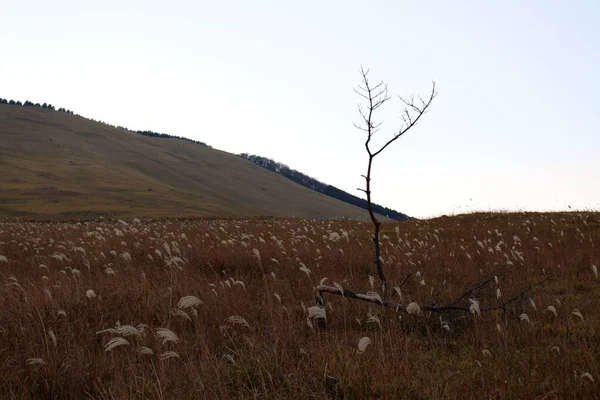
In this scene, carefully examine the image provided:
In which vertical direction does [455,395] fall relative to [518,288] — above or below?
below

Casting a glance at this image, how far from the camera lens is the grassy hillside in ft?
237

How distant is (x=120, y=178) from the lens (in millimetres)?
103188

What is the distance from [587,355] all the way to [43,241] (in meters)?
15.2

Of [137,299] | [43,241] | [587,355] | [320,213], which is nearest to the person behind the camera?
[587,355]

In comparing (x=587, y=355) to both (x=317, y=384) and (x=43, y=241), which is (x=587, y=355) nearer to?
(x=317, y=384)

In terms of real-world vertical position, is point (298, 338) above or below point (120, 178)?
above

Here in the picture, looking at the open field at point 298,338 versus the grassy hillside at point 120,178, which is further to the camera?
the grassy hillside at point 120,178

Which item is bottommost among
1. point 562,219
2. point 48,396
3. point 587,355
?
point 48,396

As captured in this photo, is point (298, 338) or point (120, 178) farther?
point (120, 178)

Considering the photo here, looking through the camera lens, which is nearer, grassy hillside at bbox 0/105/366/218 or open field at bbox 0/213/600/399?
open field at bbox 0/213/600/399

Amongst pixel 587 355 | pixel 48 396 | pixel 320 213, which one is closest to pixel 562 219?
pixel 587 355

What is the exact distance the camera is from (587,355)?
4.48 m

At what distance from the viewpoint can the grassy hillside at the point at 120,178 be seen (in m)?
72.3

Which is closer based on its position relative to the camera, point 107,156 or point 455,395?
point 455,395
